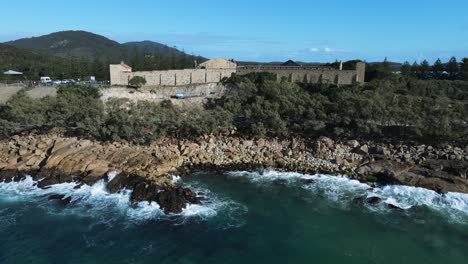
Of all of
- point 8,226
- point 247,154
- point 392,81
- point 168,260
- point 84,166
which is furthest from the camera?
point 392,81

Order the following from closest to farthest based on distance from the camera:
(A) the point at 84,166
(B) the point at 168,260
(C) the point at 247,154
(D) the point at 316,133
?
(B) the point at 168,260
(A) the point at 84,166
(C) the point at 247,154
(D) the point at 316,133

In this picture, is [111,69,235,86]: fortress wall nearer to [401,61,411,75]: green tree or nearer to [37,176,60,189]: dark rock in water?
[37,176,60,189]: dark rock in water

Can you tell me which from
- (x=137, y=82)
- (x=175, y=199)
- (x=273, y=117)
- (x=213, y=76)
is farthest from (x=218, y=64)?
(x=175, y=199)

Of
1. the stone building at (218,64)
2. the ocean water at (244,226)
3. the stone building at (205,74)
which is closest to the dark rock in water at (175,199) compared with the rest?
the ocean water at (244,226)

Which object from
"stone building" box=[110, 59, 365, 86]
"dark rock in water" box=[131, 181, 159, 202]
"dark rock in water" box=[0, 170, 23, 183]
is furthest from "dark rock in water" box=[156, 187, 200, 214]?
"stone building" box=[110, 59, 365, 86]

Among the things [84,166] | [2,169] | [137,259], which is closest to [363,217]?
[137,259]

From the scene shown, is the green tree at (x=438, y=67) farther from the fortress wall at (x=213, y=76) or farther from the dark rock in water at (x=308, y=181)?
the dark rock in water at (x=308, y=181)

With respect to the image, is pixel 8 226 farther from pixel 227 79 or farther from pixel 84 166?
pixel 227 79

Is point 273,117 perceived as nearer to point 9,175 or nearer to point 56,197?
point 56,197
